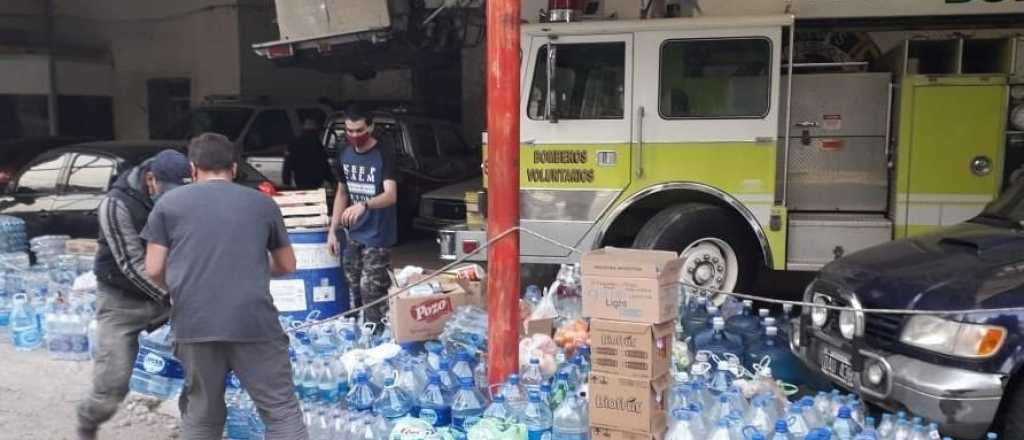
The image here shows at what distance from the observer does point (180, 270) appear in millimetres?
3340

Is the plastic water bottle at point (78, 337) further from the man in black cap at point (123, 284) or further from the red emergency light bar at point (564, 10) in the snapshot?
the red emergency light bar at point (564, 10)

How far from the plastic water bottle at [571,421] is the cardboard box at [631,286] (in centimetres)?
46

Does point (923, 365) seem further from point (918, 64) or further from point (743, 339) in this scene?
point (918, 64)

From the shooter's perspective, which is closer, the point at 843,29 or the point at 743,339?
the point at 743,339

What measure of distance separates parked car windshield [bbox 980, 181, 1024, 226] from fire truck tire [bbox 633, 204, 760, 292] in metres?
1.95

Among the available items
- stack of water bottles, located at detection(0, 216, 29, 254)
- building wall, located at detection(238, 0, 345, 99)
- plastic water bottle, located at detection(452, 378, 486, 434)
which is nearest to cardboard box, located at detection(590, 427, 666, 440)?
plastic water bottle, located at detection(452, 378, 486, 434)

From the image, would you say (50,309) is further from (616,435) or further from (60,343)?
(616,435)

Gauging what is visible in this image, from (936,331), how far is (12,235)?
8.20 metres

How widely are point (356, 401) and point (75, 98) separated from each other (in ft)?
53.0

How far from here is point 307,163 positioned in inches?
417

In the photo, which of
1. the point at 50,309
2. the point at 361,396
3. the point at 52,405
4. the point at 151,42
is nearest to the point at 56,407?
the point at 52,405

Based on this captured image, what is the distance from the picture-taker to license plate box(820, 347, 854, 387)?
166 inches

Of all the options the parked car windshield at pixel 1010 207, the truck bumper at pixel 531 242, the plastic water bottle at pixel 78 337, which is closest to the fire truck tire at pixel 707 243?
the truck bumper at pixel 531 242

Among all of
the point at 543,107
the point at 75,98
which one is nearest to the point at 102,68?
the point at 75,98
